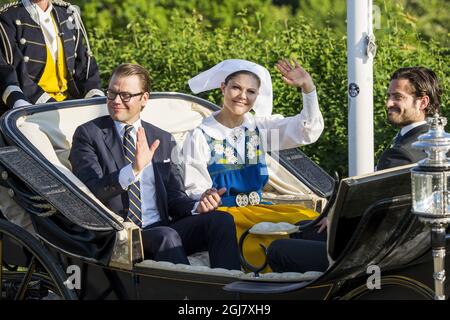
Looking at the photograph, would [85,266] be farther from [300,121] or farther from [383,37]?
[383,37]

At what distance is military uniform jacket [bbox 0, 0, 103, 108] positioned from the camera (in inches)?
235

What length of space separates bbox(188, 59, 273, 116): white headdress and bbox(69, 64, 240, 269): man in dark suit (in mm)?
303

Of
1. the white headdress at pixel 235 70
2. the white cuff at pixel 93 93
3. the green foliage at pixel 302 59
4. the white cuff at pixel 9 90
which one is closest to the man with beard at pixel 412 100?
the white headdress at pixel 235 70

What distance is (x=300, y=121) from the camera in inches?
216

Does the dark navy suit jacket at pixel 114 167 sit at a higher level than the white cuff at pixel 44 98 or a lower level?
lower

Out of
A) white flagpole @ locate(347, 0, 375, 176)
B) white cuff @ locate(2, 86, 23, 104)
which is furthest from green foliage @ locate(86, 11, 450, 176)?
white cuff @ locate(2, 86, 23, 104)

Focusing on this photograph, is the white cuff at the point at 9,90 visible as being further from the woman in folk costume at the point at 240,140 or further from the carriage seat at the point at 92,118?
the woman in folk costume at the point at 240,140

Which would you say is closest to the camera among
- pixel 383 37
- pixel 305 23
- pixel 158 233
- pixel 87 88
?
pixel 158 233

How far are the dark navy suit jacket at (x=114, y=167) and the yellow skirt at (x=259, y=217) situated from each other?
0.84 feet

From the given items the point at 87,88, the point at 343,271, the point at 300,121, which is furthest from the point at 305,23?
the point at 343,271

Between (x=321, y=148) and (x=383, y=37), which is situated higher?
(x=383, y=37)

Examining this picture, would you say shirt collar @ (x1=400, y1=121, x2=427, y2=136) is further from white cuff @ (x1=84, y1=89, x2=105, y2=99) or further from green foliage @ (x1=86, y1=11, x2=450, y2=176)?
green foliage @ (x1=86, y1=11, x2=450, y2=176)

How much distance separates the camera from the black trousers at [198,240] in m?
4.98
